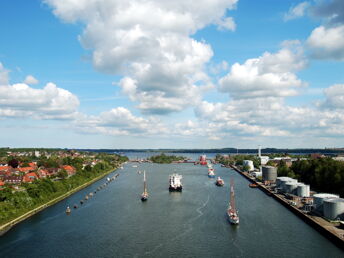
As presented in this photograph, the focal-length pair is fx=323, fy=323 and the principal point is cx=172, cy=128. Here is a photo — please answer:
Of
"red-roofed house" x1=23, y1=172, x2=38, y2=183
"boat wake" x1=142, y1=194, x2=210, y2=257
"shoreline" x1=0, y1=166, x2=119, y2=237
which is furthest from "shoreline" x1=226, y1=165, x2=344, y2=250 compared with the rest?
"red-roofed house" x1=23, y1=172, x2=38, y2=183

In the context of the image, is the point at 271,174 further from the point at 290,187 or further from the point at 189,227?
the point at 189,227

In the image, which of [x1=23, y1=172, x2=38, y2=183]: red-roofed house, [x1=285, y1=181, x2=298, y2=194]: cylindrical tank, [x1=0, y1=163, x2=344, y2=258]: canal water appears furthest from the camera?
[x1=23, y1=172, x2=38, y2=183]: red-roofed house

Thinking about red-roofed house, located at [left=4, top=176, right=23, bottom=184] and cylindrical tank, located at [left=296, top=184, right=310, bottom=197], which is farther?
red-roofed house, located at [left=4, top=176, right=23, bottom=184]

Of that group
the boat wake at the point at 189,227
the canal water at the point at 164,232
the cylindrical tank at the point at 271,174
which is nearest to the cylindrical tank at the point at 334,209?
the canal water at the point at 164,232

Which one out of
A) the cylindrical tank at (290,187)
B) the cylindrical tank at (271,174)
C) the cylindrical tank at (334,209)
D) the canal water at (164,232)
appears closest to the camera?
the canal water at (164,232)

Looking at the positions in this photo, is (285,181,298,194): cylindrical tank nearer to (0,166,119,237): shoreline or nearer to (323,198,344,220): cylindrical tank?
(323,198,344,220): cylindrical tank

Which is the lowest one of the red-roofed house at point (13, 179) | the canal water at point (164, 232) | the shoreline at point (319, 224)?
the canal water at point (164, 232)

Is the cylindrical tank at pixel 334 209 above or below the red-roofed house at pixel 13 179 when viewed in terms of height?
above

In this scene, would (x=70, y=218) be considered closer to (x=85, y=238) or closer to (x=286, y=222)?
(x=85, y=238)

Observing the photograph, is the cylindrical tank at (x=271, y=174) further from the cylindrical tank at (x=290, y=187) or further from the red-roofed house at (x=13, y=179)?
the red-roofed house at (x=13, y=179)
